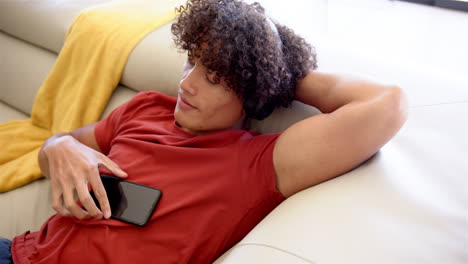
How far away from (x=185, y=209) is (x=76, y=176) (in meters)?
0.29

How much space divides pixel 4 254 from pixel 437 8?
1.87 m

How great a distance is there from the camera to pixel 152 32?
1.60 metres

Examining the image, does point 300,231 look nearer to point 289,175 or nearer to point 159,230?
point 289,175

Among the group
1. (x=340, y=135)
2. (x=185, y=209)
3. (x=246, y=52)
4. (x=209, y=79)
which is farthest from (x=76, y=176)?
(x=340, y=135)

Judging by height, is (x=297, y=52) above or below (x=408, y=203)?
above

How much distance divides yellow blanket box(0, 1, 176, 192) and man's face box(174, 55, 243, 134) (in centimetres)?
58

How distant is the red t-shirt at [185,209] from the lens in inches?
39.4

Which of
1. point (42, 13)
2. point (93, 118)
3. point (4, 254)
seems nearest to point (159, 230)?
point (4, 254)

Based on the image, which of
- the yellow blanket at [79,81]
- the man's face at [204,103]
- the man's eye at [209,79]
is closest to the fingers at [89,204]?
the man's face at [204,103]

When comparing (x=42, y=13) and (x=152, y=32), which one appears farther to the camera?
(x=42, y=13)

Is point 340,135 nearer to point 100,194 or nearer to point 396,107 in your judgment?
point 396,107

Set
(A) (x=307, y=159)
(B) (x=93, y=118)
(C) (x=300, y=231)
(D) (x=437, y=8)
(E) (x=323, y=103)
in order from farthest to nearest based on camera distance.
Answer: (D) (x=437, y=8)
(B) (x=93, y=118)
(E) (x=323, y=103)
(A) (x=307, y=159)
(C) (x=300, y=231)

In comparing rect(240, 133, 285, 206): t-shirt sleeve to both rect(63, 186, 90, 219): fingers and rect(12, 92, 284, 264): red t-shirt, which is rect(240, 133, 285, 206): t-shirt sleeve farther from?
rect(63, 186, 90, 219): fingers

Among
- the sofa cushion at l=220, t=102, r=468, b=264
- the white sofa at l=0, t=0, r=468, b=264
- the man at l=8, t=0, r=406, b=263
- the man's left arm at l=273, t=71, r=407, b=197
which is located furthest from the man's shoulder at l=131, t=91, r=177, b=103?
the sofa cushion at l=220, t=102, r=468, b=264
